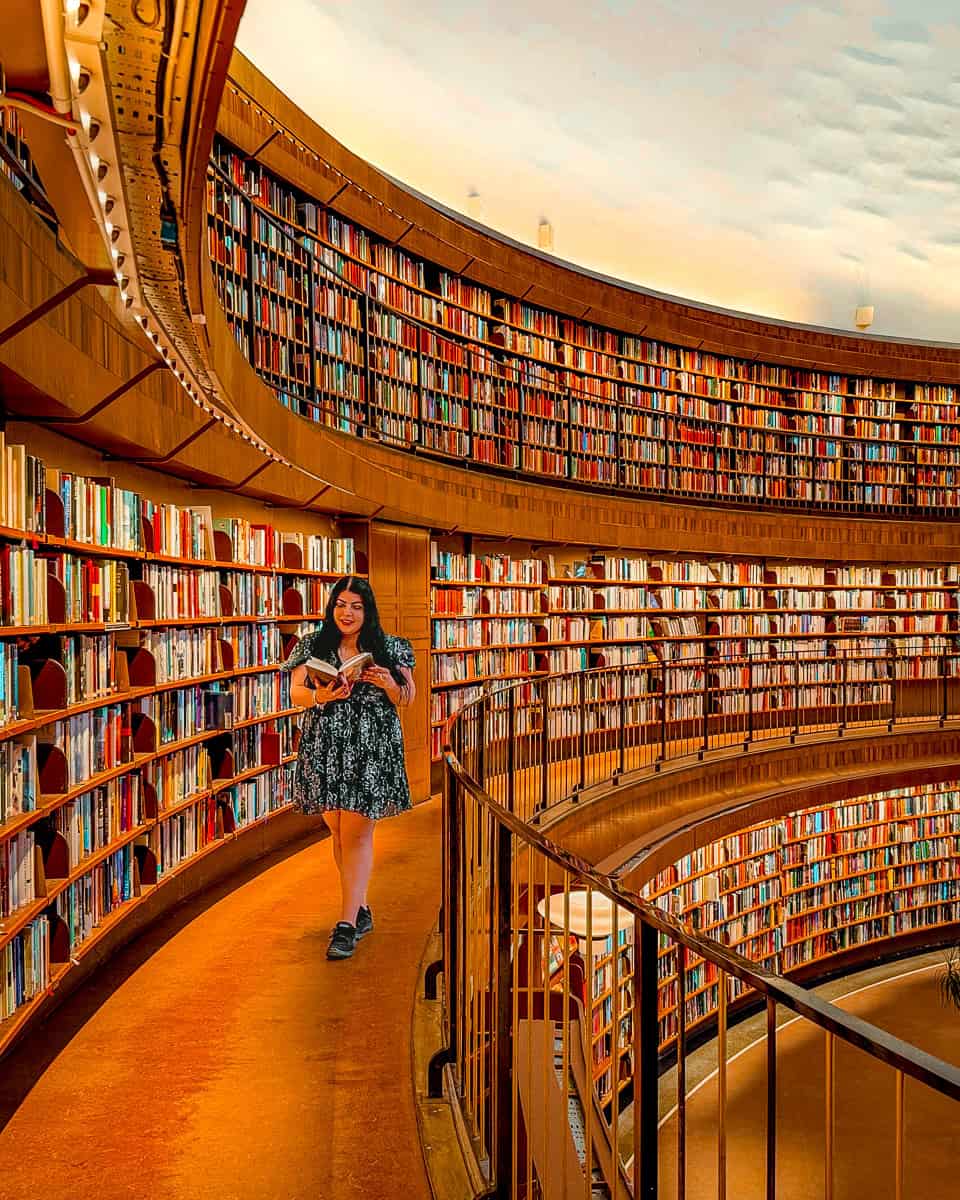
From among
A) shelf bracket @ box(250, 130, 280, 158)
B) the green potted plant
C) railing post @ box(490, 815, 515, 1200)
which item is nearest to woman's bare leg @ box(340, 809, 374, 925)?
railing post @ box(490, 815, 515, 1200)

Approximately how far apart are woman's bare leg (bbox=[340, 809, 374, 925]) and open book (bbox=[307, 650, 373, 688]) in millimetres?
463

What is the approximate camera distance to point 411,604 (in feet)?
24.6

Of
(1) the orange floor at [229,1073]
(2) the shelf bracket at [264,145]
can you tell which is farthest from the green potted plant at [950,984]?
(2) the shelf bracket at [264,145]

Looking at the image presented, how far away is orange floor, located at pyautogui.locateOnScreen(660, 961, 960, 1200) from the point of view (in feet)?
22.0

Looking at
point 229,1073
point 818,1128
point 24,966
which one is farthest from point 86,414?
point 818,1128

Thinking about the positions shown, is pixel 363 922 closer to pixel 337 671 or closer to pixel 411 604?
pixel 337 671

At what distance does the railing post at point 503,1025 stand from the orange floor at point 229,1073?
38 cm

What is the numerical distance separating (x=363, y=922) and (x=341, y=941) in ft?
0.68

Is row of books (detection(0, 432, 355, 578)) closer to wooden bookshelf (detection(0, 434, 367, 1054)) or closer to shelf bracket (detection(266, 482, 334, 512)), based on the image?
wooden bookshelf (detection(0, 434, 367, 1054))

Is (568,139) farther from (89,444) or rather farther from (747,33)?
(89,444)

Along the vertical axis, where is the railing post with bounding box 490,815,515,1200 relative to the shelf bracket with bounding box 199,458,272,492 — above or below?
below

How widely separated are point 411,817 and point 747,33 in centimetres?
768

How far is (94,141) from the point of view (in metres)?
1.64

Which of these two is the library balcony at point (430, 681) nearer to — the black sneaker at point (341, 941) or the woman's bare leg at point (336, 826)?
the black sneaker at point (341, 941)
